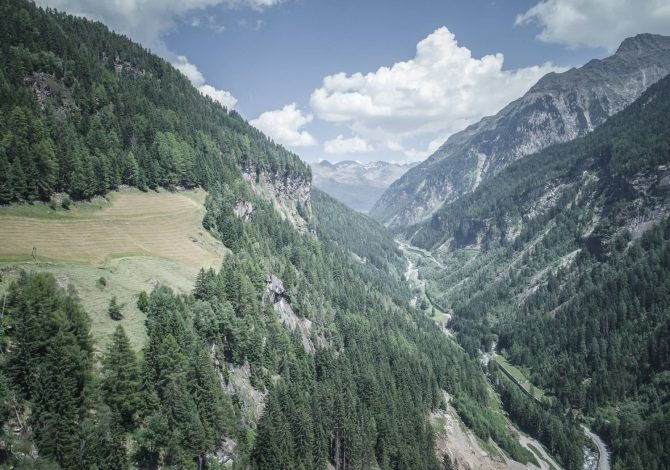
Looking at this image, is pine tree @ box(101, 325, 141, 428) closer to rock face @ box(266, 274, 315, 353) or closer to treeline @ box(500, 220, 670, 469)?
rock face @ box(266, 274, 315, 353)

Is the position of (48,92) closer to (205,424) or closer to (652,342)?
(205,424)

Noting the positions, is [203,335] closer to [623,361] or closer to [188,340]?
[188,340]

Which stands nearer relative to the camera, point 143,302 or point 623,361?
point 143,302

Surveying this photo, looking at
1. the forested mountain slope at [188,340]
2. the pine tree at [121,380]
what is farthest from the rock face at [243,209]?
the pine tree at [121,380]

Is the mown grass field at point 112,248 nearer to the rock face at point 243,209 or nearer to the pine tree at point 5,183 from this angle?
the pine tree at point 5,183

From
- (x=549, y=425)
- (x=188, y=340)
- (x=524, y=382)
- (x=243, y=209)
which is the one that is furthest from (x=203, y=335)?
(x=524, y=382)

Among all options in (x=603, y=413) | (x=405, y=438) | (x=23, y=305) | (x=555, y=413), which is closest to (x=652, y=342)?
(x=603, y=413)

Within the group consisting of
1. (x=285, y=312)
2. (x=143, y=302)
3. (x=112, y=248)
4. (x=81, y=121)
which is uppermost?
(x=81, y=121)
